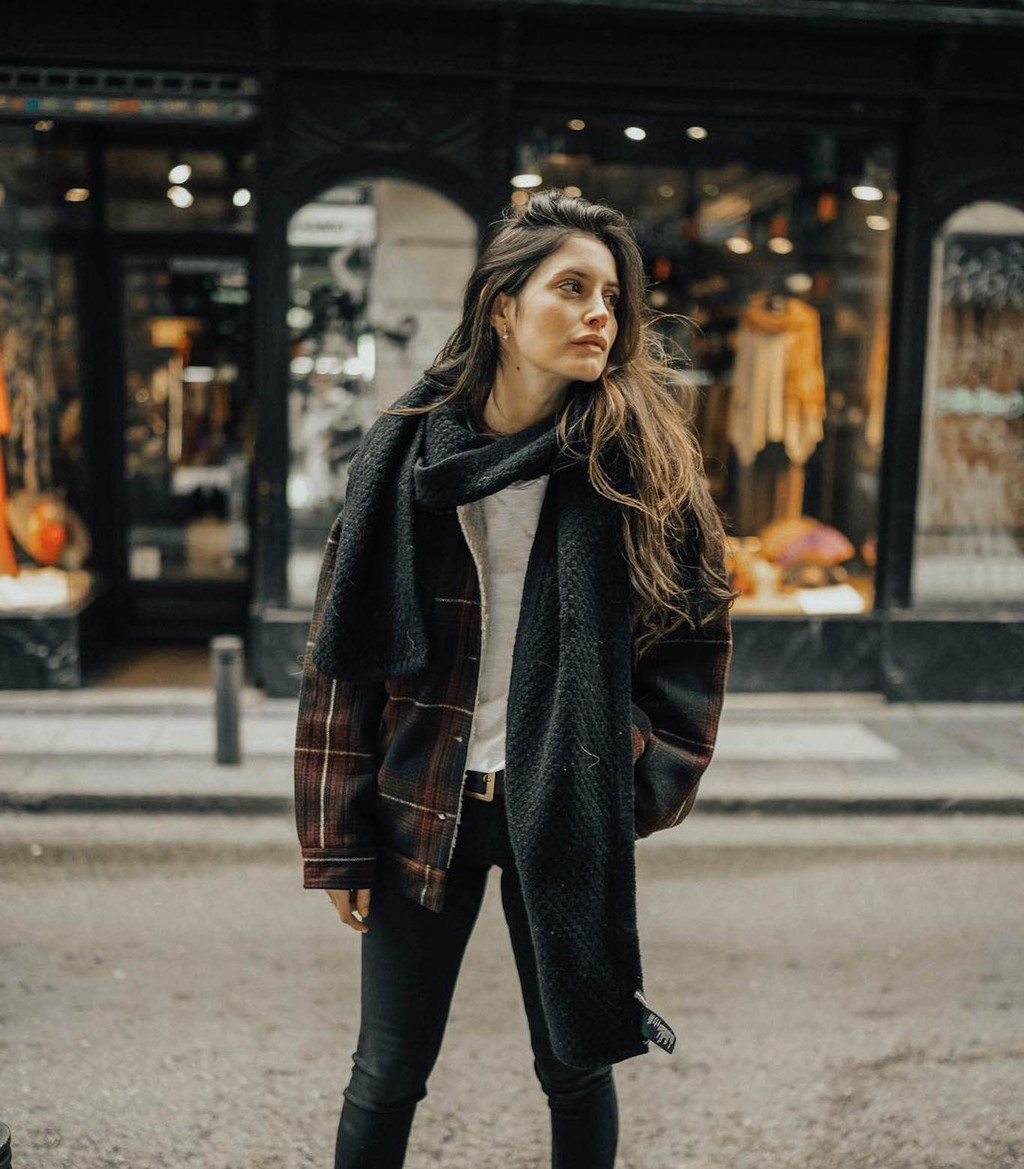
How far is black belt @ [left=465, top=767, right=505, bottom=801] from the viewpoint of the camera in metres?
2.40

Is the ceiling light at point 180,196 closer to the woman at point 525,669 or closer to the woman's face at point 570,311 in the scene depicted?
the woman at point 525,669

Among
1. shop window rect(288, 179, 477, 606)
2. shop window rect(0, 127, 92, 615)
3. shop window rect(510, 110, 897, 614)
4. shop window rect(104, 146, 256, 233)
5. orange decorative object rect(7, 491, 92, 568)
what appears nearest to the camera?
shop window rect(288, 179, 477, 606)

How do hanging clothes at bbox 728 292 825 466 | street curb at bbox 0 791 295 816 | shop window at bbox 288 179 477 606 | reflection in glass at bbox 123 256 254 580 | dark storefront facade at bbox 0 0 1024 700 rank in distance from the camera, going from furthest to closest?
1. reflection in glass at bbox 123 256 254 580
2. hanging clothes at bbox 728 292 825 466
3. shop window at bbox 288 179 477 606
4. dark storefront facade at bbox 0 0 1024 700
5. street curb at bbox 0 791 295 816

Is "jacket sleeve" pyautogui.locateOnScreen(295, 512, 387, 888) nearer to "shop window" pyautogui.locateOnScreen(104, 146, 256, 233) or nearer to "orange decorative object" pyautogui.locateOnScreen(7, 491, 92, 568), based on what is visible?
"orange decorative object" pyautogui.locateOnScreen(7, 491, 92, 568)

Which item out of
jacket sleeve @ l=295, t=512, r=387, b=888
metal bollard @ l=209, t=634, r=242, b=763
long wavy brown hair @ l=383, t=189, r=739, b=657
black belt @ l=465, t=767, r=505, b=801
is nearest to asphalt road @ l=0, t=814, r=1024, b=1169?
metal bollard @ l=209, t=634, r=242, b=763

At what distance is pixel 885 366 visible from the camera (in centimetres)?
897

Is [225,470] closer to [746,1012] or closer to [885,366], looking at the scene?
[885,366]

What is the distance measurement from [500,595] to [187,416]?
8.34 m

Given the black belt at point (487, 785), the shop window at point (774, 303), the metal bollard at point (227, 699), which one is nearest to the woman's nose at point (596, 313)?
the black belt at point (487, 785)

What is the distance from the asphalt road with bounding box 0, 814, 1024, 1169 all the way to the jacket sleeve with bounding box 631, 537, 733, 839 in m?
1.53

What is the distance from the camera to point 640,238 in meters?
9.18

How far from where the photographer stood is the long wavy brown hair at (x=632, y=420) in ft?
7.68

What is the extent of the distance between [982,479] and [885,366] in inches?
41.3

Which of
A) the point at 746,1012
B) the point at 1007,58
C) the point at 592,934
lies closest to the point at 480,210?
the point at 1007,58
